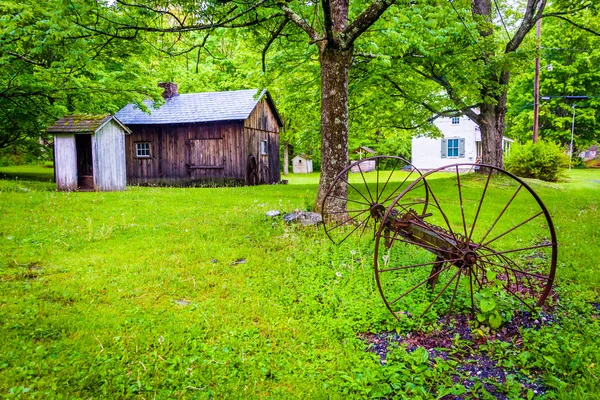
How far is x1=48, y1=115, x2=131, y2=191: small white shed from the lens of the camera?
42.8 ft

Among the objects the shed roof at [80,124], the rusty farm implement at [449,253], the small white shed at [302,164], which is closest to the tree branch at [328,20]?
the rusty farm implement at [449,253]

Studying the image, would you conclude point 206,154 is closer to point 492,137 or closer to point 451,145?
point 492,137

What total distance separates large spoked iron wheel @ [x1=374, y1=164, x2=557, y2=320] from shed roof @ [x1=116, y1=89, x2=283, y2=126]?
1353 cm

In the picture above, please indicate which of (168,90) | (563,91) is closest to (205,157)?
(168,90)

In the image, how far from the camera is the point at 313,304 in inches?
161

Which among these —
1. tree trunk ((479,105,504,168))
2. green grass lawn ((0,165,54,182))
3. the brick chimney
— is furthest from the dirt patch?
the brick chimney

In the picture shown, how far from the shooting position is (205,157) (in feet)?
67.8

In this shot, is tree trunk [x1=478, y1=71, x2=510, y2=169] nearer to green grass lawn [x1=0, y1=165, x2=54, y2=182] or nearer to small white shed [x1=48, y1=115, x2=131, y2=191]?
small white shed [x1=48, y1=115, x2=131, y2=191]

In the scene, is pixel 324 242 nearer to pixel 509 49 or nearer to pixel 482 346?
pixel 482 346

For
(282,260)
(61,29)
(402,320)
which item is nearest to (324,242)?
(282,260)

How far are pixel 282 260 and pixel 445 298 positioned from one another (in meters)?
2.22

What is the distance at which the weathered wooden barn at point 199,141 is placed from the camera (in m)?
20.2

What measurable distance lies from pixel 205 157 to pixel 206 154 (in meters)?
0.17

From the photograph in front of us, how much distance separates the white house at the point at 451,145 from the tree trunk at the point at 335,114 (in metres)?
25.0
